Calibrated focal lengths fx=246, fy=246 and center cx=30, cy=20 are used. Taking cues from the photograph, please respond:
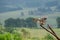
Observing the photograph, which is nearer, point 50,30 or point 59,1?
point 50,30

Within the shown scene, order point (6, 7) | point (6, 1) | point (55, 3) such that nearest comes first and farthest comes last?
point (55, 3) → point (6, 7) → point (6, 1)

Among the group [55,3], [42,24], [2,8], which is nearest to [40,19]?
[42,24]

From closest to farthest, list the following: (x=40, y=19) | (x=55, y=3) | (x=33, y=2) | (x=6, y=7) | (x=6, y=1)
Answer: (x=40, y=19) → (x=55, y=3) → (x=6, y=7) → (x=33, y=2) → (x=6, y=1)

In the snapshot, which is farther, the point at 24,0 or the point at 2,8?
the point at 24,0

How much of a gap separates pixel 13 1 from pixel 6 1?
6602mm

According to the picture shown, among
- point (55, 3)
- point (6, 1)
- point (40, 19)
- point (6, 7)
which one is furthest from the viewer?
point (6, 1)

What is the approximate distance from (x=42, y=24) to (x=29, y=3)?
6788 inches

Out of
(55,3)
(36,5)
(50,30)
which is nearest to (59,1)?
(55,3)

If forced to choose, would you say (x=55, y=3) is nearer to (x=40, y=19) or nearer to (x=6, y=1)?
(x=6, y=1)

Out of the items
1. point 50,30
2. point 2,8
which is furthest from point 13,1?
point 50,30

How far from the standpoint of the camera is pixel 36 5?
6639 inches

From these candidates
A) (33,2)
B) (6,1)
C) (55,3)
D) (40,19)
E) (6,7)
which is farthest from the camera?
(6,1)

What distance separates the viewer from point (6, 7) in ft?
524

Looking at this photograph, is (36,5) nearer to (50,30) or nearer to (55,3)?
(55,3)
